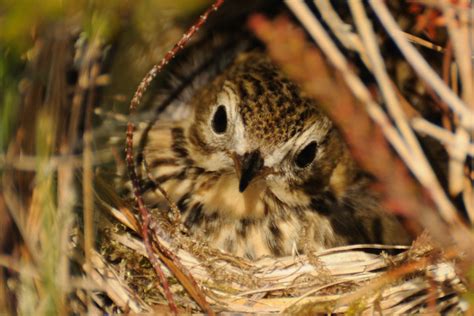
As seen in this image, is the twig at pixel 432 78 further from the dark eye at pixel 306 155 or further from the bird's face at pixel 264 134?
the dark eye at pixel 306 155

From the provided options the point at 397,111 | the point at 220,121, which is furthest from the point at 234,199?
the point at 397,111

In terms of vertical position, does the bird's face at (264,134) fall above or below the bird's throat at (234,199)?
above

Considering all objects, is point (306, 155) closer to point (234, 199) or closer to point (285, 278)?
point (234, 199)

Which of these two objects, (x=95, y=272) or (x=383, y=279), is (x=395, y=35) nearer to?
(x=383, y=279)

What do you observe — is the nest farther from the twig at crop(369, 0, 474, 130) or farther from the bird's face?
the twig at crop(369, 0, 474, 130)

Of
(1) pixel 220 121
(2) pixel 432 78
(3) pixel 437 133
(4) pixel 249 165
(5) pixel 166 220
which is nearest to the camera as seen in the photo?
(2) pixel 432 78

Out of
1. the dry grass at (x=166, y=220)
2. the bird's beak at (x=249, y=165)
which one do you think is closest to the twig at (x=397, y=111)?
the dry grass at (x=166, y=220)

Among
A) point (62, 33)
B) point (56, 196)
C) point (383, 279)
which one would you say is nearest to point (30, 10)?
point (62, 33)
